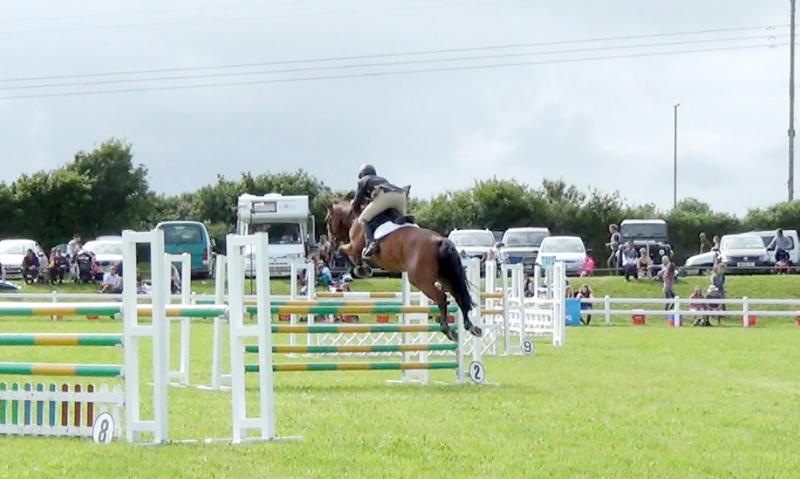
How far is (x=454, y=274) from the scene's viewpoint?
14.9 metres

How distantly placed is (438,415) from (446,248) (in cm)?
313

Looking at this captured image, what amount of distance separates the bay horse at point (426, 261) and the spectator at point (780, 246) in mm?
31122

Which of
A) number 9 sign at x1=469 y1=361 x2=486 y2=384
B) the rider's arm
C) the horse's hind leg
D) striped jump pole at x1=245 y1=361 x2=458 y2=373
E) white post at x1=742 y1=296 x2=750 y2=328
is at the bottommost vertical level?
white post at x1=742 y1=296 x2=750 y2=328

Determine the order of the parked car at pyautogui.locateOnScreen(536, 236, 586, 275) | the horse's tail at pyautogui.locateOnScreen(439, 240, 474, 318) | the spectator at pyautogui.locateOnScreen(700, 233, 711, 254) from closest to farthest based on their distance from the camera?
the horse's tail at pyautogui.locateOnScreen(439, 240, 474, 318) → the parked car at pyautogui.locateOnScreen(536, 236, 586, 275) → the spectator at pyautogui.locateOnScreen(700, 233, 711, 254)

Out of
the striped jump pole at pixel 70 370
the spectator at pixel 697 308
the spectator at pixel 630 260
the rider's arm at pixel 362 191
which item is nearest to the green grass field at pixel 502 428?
the striped jump pole at pixel 70 370

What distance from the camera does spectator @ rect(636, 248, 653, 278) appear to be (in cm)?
4175

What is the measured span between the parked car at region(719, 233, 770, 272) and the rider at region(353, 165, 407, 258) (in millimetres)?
29652

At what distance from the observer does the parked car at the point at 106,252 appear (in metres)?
43.2

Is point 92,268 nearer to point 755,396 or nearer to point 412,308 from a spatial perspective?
point 412,308

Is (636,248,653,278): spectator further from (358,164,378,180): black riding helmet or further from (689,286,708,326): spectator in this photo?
(358,164,378,180): black riding helmet

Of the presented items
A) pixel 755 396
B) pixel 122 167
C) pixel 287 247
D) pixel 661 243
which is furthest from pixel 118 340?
pixel 122 167

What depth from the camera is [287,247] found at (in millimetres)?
41312

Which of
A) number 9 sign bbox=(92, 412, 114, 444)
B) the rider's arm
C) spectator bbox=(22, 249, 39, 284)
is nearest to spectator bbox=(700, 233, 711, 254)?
spectator bbox=(22, 249, 39, 284)

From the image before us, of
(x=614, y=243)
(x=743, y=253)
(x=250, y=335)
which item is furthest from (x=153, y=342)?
(x=743, y=253)
